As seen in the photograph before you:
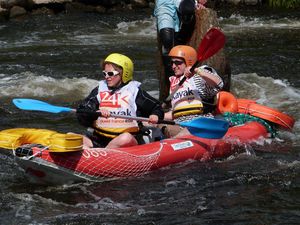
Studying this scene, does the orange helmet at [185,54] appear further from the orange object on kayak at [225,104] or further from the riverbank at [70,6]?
the riverbank at [70,6]

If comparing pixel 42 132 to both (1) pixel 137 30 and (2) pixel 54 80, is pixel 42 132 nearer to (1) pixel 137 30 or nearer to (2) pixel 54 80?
(2) pixel 54 80

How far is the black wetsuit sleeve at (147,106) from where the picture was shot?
626cm

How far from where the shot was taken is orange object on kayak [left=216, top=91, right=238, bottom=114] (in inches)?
290

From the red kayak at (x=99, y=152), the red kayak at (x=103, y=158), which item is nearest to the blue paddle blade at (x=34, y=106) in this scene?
the red kayak at (x=99, y=152)

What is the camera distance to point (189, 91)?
6.88m

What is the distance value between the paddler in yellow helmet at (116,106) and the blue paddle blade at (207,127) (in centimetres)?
30

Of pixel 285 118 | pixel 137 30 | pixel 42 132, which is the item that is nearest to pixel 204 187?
pixel 42 132

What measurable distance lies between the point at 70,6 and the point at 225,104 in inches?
518

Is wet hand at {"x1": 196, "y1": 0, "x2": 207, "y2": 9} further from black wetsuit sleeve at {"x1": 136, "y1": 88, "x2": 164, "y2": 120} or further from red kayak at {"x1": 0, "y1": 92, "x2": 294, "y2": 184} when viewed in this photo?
black wetsuit sleeve at {"x1": 136, "y1": 88, "x2": 164, "y2": 120}

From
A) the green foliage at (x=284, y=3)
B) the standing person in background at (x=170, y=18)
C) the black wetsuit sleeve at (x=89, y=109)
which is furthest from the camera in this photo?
the green foliage at (x=284, y=3)

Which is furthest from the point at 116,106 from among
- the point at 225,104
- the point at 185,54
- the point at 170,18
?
the point at 170,18

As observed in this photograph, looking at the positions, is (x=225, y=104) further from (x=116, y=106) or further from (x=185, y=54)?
(x=116, y=106)

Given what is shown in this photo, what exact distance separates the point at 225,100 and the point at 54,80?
4.07 m

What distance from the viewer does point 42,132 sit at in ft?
18.9
